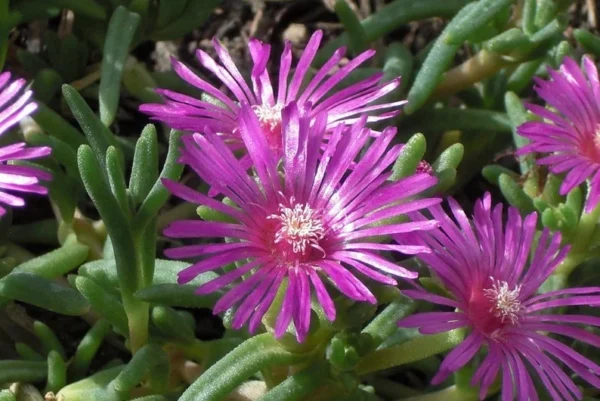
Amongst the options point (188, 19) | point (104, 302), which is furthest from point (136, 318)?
point (188, 19)

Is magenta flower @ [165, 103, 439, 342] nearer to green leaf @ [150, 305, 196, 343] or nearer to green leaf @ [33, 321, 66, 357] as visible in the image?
green leaf @ [150, 305, 196, 343]

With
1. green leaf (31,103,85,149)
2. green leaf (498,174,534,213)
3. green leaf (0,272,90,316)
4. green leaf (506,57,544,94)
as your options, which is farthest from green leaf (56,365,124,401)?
green leaf (506,57,544,94)

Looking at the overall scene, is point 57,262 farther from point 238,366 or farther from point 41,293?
point 238,366

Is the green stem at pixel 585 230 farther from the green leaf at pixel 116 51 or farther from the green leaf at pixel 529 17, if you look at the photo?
the green leaf at pixel 116 51

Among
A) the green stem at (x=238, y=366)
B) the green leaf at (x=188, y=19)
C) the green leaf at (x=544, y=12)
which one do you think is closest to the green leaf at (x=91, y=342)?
the green stem at (x=238, y=366)

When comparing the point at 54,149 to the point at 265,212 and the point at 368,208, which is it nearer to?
the point at 265,212

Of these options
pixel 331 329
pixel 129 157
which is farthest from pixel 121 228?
pixel 129 157
